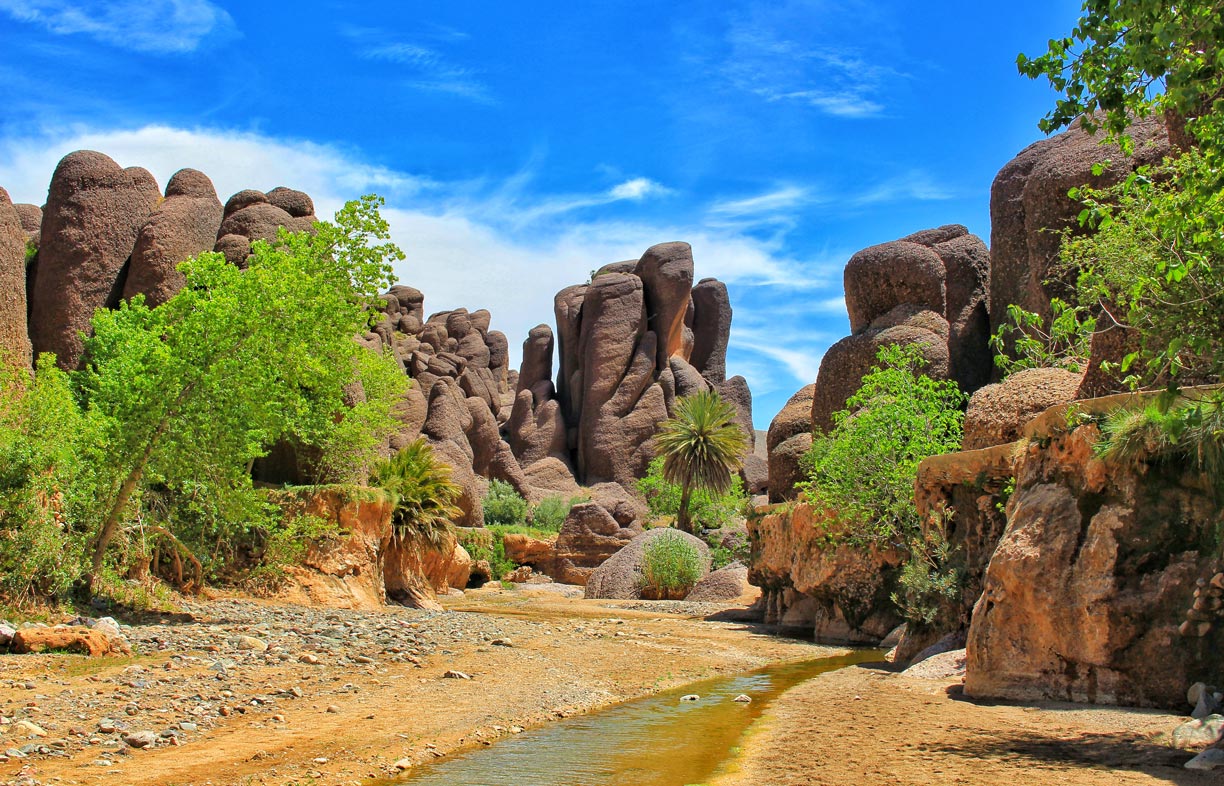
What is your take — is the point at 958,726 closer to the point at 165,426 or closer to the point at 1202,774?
the point at 1202,774

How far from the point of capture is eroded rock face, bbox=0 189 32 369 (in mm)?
16766

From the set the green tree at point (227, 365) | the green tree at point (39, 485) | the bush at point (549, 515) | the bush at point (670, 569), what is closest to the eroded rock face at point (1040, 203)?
the green tree at point (227, 365)

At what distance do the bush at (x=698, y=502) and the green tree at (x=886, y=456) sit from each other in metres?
21.1

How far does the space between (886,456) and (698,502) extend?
98.7 ft

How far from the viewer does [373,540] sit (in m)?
22.2

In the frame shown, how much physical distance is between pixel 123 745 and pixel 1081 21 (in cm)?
785

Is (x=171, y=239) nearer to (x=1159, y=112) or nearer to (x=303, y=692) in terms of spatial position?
(x=303, y=692)

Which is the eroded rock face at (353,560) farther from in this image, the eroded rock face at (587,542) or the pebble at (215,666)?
the eroded rock face at (587,542)

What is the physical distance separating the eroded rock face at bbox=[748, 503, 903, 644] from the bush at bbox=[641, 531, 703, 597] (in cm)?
858

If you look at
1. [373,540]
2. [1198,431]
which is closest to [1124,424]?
[1198,431]

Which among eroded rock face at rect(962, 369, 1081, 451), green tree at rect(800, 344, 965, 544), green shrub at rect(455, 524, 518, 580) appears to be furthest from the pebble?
green shrub at rect(455, 524, 518, 580)

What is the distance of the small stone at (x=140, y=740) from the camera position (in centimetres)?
688

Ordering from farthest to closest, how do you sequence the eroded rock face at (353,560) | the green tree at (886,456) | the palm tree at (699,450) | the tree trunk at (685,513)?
the palm tree at (699,450), the tree trunk at (685,513), the eroded rock face at (353,560), the green tree at (886,456)

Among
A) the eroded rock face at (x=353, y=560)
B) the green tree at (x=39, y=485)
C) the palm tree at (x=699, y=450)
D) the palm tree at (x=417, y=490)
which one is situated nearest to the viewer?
the green tree at (x=39, y=485)
